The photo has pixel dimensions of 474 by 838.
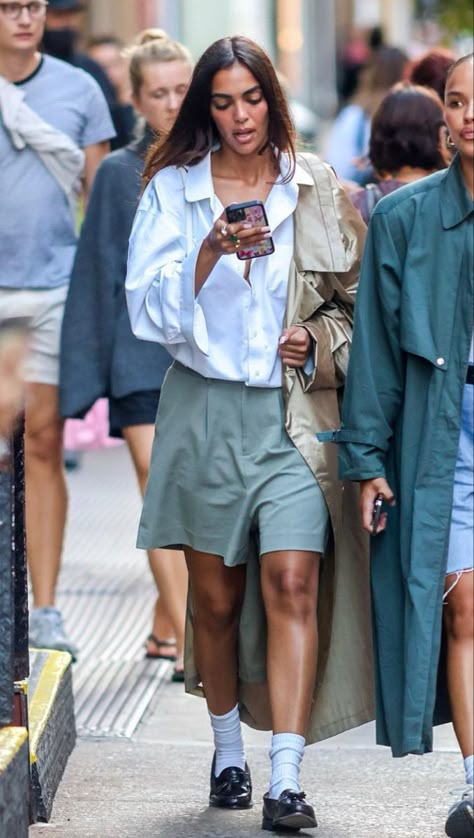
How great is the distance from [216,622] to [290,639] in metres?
0.29

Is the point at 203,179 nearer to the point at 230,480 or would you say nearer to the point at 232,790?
the point at 230,480

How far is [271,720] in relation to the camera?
512 cm

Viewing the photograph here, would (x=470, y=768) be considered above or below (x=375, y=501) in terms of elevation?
below

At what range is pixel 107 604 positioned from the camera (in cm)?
805

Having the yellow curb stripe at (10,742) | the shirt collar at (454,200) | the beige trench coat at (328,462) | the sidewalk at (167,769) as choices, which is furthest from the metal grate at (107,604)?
the shirt collar at (454,200)

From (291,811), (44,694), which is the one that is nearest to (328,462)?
(291,811)

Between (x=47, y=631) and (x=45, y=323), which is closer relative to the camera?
(x=45, y=323)

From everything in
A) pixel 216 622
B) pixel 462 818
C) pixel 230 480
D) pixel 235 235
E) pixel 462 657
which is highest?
pixel 235 235

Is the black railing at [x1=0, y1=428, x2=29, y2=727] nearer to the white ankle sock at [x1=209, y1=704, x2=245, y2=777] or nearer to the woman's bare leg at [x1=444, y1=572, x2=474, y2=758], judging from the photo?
the white ankle sock at [x1=209, y1=704, x2=245, y2=777]

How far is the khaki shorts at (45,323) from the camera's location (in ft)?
22.2

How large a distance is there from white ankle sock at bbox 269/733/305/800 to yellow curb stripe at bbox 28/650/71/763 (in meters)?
0.59

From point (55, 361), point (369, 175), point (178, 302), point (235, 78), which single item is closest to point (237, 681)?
point (178, 302)

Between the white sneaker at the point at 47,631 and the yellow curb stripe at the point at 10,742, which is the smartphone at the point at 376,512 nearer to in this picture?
the yellow curb stripe at the point at 10,742

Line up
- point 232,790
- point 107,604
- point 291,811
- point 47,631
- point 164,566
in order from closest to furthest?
1. point 291,811
2. point 232,790
3. point 164,566
4. point 47,631
5. point 107,604
